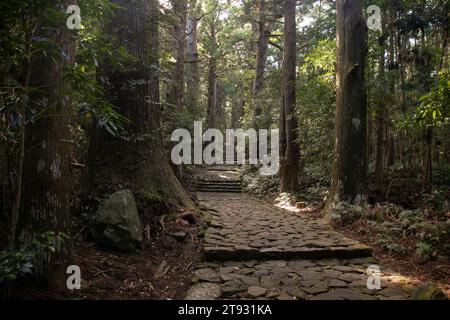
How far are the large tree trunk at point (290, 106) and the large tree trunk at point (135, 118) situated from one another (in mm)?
5121

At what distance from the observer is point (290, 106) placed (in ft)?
36.9

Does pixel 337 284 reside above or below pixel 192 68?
below

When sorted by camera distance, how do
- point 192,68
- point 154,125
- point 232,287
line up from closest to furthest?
point 232,287, point 154,125, point 192,68

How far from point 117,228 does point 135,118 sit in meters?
2.56

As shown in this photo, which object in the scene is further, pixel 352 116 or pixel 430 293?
pixel 352 116

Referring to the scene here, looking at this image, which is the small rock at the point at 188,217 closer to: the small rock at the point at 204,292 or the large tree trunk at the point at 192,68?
the small rock at the point at 204,292

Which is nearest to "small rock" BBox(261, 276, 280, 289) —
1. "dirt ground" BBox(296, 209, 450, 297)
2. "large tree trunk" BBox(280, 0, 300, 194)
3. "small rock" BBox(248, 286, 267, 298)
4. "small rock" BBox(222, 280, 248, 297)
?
"small rock" BBox(248, 286, 267, 298)

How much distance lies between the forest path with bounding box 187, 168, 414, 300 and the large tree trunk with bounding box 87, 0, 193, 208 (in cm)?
155

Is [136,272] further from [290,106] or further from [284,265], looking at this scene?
[290,106]

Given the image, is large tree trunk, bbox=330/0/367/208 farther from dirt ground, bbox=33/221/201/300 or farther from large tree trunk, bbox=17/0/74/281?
large tree trunk, bbox=17/0/74/281

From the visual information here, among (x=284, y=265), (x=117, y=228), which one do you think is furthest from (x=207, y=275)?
(x=117, y=228)

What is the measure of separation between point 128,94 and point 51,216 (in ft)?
11.7
